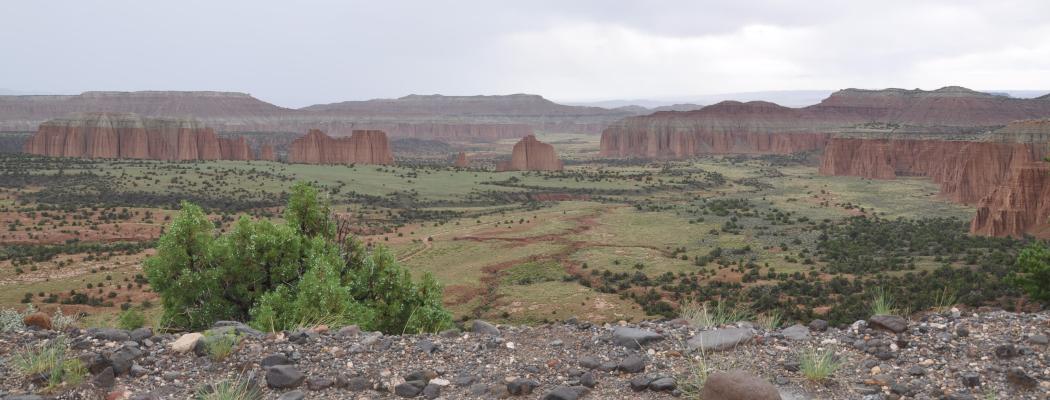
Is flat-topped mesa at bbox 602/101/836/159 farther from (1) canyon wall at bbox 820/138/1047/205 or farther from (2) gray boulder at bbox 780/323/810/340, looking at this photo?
(2) gray boulder at bbox 780/323/810/340

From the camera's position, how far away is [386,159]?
13838cm

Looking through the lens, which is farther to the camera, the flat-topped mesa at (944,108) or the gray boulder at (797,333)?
the flat-topped mesa at (944,108)

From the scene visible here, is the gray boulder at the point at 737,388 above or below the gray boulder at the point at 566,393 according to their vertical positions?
above

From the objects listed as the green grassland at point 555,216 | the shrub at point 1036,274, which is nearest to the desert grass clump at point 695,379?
the shrub at point 1036,274

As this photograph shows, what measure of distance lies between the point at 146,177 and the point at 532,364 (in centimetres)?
8908

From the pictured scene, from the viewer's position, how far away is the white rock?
9.65 metres

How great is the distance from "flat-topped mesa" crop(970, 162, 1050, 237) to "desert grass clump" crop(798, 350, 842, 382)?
50.9m

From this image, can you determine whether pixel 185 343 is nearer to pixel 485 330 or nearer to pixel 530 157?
pixel 485 330

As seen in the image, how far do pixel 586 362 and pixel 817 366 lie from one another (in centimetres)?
290

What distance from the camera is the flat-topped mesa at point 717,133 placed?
7023 inches

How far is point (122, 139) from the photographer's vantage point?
5123 inches

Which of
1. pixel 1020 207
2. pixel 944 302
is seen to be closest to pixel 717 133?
pixel 1020 207

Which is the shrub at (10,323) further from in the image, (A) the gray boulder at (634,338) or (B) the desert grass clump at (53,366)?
(A) the gray boulder at (634,338)

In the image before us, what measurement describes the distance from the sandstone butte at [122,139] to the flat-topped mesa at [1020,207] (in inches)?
4971
